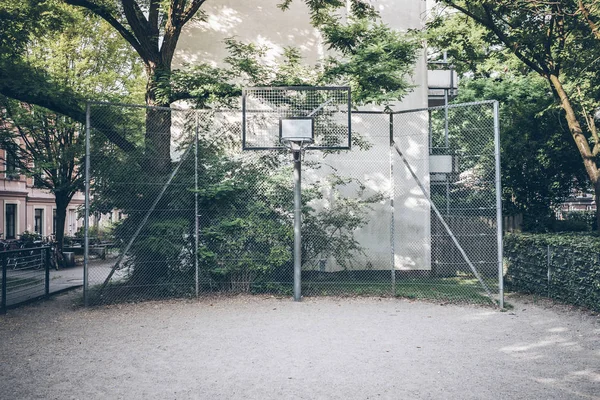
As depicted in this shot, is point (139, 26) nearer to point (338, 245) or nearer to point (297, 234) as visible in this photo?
point (297, 234)

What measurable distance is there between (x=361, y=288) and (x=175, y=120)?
540 centimetres

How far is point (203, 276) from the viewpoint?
10523 millimetres

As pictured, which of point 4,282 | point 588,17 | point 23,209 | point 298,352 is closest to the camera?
point 298,352

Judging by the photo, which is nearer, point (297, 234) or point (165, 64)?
point (297, 234)

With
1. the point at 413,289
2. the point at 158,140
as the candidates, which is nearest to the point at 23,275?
the point at 158,140

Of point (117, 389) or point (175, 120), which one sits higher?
point (175, 120)

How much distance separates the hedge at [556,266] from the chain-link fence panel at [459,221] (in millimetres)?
784

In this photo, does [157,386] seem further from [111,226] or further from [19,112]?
[19,112]

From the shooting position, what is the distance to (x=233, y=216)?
35.1ft

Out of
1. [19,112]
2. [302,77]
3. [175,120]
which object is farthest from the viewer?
[19,112]

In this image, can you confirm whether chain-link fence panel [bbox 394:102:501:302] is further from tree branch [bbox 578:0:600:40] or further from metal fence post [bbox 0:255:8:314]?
metal fence post [bbox 0:255:8:314]

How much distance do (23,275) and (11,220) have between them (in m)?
25.4

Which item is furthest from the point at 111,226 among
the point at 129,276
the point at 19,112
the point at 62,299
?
the point at 19,112

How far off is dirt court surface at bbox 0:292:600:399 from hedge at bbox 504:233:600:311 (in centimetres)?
53
